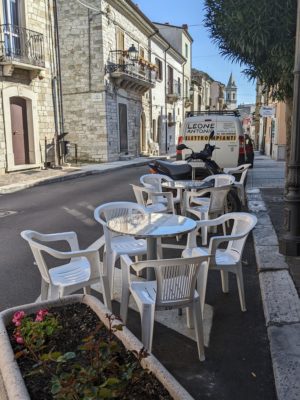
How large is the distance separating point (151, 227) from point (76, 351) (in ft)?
5.10

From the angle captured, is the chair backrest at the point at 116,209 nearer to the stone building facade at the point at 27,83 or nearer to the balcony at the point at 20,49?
the stone building facade at the point at 27,83

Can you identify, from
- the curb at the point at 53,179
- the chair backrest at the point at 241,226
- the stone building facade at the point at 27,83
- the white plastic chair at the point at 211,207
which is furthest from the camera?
the stone building facade at the point at 27,83

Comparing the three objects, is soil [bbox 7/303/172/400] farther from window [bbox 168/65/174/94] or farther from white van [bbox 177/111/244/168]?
window [bbox 168/65/174/94]

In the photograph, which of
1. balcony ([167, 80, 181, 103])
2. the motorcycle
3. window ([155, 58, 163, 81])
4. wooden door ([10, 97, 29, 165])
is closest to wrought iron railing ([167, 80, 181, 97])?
balcony ([167, 80, 181, 103])

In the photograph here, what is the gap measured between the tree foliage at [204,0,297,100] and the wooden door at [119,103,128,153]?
1649 centimetres

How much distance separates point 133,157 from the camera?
80.4ft

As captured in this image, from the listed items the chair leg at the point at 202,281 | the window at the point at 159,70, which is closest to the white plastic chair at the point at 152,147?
the window at the point at 159,70

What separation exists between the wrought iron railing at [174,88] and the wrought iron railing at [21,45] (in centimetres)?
1875

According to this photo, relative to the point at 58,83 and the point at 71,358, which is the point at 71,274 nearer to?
the point at 71,358

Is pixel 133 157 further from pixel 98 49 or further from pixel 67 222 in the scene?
pixel 67 222

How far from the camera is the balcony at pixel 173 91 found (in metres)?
33.6

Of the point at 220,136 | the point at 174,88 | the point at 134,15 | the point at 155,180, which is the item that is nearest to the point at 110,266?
the point at 155,180

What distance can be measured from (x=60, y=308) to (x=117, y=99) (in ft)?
68.5

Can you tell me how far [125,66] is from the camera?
866 inches
